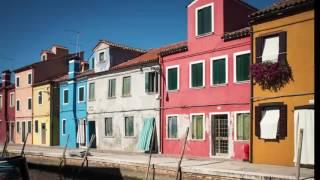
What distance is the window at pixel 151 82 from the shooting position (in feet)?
83.4

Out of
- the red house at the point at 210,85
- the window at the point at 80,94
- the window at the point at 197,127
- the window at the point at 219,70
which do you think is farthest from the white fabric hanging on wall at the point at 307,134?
the window at the point at 80,94

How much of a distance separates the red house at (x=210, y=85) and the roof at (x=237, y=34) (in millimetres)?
50

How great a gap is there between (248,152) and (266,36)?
5.17 metres

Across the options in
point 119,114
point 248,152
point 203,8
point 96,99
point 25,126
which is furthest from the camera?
point 25,126

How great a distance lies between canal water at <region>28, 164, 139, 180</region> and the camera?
20.0 m

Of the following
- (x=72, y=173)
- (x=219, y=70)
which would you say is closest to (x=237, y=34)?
(x=219, y=70)

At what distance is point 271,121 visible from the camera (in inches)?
664

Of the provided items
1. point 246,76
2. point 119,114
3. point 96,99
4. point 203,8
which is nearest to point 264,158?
point 246,76

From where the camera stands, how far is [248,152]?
719 inches

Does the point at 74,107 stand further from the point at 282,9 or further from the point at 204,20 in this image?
the point at 282,9

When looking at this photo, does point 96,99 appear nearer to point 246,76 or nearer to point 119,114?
point 119,114

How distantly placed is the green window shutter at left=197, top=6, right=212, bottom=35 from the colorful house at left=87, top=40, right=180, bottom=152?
412 cm

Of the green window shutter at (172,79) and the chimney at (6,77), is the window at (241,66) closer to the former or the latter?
the green window shutter at (172,79)

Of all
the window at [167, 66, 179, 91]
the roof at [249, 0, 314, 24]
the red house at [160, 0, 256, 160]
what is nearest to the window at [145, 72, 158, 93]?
the red house at [160, 0, 256, 160]
